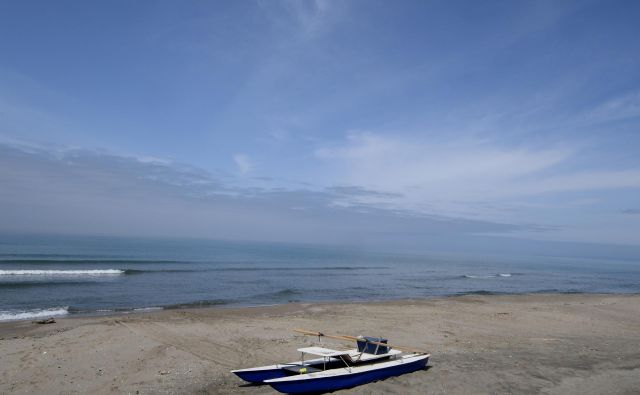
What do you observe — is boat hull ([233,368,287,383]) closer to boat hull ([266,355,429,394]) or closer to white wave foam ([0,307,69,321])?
boat hull ([266,355,429,394])

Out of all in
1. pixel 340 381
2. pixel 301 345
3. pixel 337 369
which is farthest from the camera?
pixel 301 345

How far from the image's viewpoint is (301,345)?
14.4 m

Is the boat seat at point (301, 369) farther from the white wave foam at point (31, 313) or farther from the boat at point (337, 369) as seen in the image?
the white wave foam at point (31, 313)

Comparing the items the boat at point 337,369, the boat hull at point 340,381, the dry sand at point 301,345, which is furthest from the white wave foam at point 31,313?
the boat hull at point 340,381

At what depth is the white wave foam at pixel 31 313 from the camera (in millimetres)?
19136

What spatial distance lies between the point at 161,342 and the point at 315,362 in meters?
6.71

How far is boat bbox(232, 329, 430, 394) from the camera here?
9688mm

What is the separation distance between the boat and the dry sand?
10.9 inches

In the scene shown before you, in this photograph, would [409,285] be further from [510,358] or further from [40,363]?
[40,363]

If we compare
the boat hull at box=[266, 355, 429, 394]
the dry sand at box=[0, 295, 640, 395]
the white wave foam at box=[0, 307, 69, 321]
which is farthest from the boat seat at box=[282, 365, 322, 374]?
the white wave foam at box=[0, 307, 69, 321]

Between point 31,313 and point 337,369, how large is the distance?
17684 mm

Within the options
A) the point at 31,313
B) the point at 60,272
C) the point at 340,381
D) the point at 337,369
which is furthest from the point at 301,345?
the point at 60,272

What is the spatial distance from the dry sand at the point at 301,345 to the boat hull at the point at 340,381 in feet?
0.66

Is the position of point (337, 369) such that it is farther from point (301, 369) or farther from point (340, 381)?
point (301, 369)
